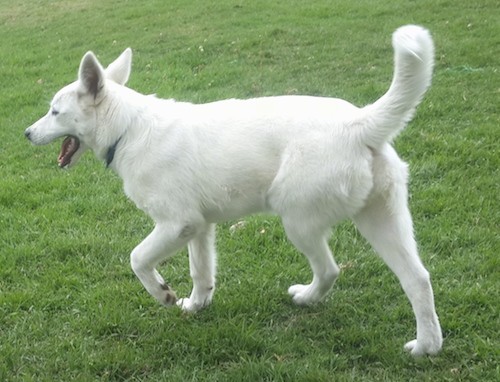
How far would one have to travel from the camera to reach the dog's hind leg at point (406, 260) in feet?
11.6

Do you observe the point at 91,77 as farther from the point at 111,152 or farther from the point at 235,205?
the point at 235,205

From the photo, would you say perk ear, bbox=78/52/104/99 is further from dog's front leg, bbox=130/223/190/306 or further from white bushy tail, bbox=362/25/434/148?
white bushy tail, bbox=362/25/434/148

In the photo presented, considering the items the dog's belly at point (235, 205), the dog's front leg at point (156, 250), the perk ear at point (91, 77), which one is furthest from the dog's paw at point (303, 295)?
the perk ear at point (91, 77)

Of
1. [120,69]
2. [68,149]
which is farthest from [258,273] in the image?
[120,69]

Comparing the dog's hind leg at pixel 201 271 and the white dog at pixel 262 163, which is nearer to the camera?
the white dog at pixel 262 163

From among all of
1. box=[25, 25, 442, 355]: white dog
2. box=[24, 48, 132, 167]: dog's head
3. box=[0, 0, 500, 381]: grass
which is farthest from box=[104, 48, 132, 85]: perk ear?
→ box=[0, 0, 500, 381]: grass

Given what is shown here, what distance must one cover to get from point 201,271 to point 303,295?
702 mm

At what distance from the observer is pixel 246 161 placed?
3691mm

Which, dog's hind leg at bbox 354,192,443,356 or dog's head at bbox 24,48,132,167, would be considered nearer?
dog's hind leg at bbox 354,192,443,356

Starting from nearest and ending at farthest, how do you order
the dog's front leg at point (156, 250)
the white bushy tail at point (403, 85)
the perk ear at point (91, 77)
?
the white bushy tail at point (403, 85) → the dog's front leg at point (156, 250) → the perk ear at point (91, 77)

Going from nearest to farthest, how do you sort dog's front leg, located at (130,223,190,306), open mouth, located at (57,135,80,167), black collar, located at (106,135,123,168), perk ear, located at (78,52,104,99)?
1. dog's front leg, located at (130,223,190,306)
2. perk ear, located at (78,52,104,99)
3. black collar, located at (106,135,123,168)
4. open mouth, located at (57,135,80,167)

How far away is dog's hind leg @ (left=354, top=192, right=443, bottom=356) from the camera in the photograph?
354cm

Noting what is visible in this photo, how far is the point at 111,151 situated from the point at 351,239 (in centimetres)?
208

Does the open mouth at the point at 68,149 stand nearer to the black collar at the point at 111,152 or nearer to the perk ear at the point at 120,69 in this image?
the black collar at the point at 111,152
